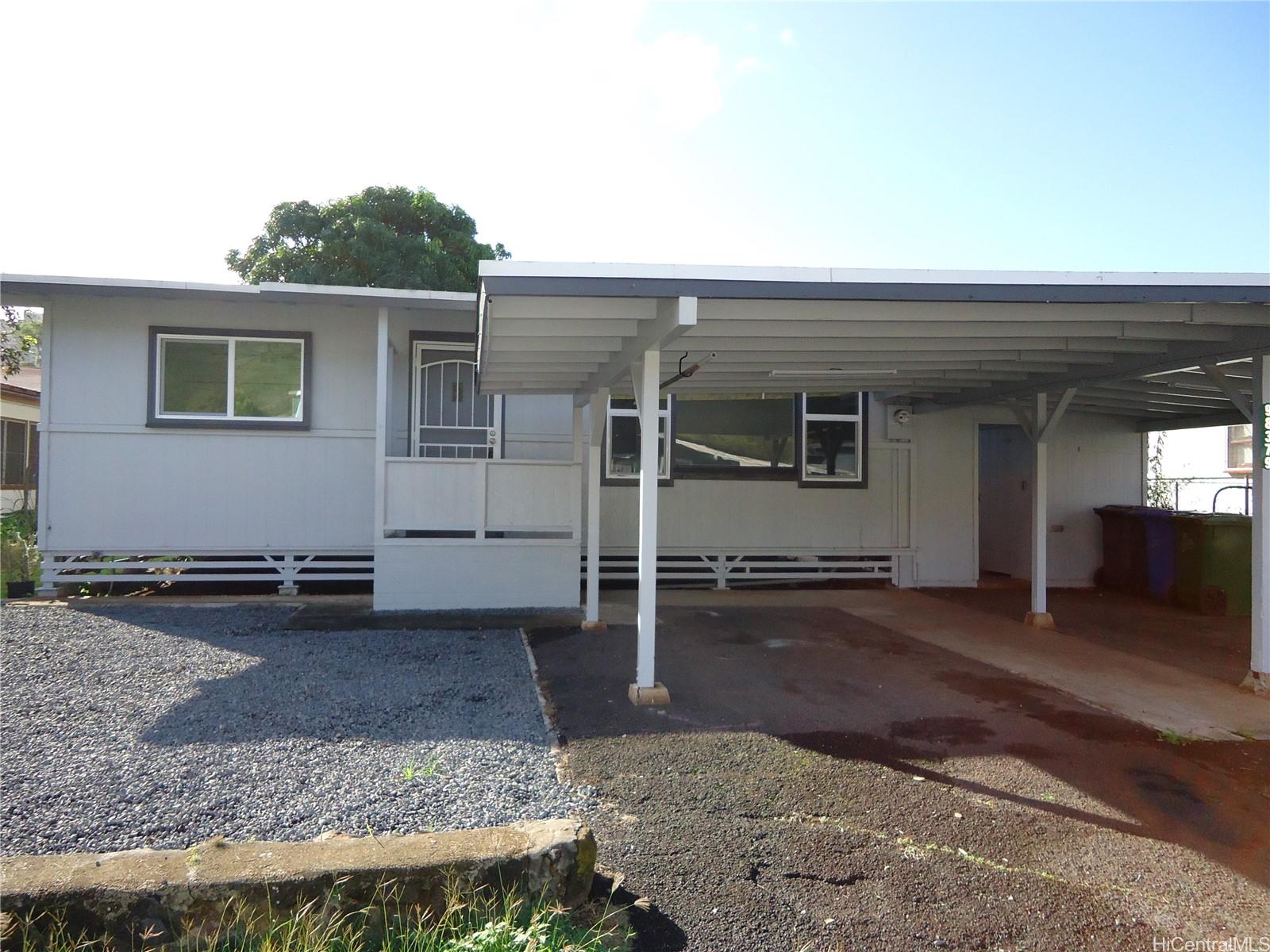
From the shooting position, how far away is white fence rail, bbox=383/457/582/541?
800 cm

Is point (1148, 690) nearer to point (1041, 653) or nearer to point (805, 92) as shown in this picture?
point (1041, 653)

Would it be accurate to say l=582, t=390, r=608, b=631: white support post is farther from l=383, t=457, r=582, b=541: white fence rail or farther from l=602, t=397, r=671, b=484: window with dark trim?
l=602, t=397, r=671, b=484: window with dark trim

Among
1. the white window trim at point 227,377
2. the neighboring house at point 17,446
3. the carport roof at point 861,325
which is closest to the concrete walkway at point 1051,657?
the carport roof at point 861,325

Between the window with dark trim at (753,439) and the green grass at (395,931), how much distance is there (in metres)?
7.16

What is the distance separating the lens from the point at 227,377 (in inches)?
342

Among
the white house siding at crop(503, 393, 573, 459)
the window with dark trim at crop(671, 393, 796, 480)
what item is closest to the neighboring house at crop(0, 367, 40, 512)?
the white house siding at crop(503, 393, 573, 459)

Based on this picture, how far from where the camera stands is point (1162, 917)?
9.29 ft

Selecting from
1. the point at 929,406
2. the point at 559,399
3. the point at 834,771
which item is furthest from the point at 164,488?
the point at 929,406

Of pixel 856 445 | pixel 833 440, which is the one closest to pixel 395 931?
pixel 833 440

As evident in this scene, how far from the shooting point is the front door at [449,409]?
360 inches

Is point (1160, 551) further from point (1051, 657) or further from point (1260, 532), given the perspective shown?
point (1260, 532)

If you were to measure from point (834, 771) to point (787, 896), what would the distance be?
1.28m

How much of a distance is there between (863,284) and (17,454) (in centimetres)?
1561

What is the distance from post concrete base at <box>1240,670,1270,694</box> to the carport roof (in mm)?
1854
